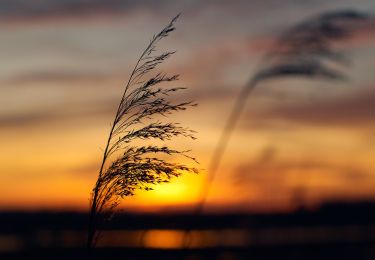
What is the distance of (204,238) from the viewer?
11688mm

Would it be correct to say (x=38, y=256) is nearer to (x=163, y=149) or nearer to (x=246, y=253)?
(x=246, y=253)

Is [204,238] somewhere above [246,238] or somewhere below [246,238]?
below

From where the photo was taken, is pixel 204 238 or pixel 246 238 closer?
pixel 204 238

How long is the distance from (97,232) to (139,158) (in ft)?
1.96

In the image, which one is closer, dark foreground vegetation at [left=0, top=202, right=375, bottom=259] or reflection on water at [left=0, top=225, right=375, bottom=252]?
dark foreground vegetation at [left=0, top=202, right=375, bottom=259]

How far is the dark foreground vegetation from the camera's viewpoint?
7.59m

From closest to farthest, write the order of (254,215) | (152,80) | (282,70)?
→ (282,70)
(152,80)
(254,215)

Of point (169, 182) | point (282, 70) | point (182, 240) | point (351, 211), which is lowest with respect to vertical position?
point (182, 240)

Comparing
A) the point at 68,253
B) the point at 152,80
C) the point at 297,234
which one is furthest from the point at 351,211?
the point at 152,80

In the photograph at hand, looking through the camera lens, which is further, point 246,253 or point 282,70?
point 246,253

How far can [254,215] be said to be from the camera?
8.23 metres

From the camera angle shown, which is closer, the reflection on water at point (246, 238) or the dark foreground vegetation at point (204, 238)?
the dark foreground vegetation at point (204, 238)

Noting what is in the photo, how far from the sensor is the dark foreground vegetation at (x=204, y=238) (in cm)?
759

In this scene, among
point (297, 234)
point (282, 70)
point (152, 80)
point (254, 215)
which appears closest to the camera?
point (282, 70)
